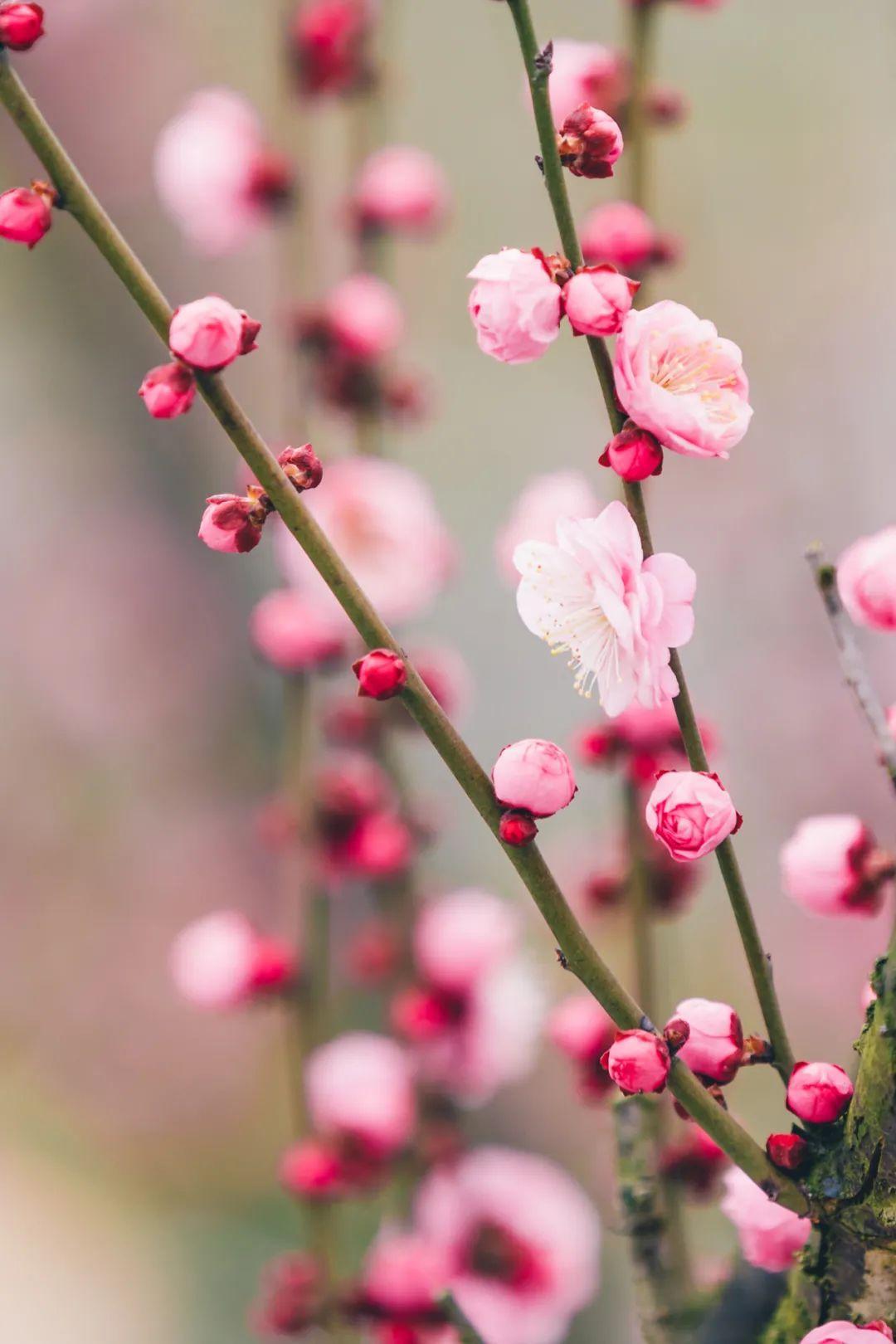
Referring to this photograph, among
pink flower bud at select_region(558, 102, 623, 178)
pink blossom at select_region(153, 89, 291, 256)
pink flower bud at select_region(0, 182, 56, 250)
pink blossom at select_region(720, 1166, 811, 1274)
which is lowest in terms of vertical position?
pink blossom at select_region(720, 1166, 811, 1274)

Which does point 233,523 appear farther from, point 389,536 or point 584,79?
point 389,536

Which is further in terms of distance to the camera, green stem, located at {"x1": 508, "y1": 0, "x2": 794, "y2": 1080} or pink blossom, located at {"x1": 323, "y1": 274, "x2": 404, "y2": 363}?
pink blossom, located at {"x1": 323, "y1": 274, "x2": 404, "y2": 363}

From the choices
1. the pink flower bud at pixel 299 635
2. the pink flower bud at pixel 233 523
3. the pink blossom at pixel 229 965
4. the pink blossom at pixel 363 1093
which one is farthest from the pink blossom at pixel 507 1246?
the pink flower bud at pixel 233 523

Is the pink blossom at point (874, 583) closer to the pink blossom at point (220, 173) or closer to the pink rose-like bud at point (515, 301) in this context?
the pink rose-like bud at point (515, 301)

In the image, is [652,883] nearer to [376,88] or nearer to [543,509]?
[543,509]

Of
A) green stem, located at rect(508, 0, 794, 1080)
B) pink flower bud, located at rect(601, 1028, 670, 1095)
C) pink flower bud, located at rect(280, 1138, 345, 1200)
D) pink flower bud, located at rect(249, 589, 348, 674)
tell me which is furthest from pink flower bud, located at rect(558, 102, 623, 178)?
pink flower bud, located at rect(280, 1138, 345, 1200)

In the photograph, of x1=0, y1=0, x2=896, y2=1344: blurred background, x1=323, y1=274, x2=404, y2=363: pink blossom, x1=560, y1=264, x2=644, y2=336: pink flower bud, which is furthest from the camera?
x1=0, y1=0, x2=896, y2=1344: blurred background

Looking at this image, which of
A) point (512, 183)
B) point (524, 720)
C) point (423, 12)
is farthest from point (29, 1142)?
point (423, 12)

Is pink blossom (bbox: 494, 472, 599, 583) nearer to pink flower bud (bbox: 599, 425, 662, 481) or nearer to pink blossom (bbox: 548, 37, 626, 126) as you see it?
pink blossom (bbox: 548, 37, 626, 126)
